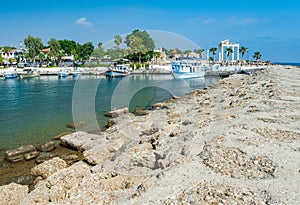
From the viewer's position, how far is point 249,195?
192 inches

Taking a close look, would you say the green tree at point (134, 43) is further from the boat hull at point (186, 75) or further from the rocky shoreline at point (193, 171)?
the boat hull at point (186, 75)

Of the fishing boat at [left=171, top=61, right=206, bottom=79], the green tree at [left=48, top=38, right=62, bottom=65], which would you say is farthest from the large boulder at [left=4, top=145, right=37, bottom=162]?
the green tree at [left=48, top=38, right=62, bottom=65]

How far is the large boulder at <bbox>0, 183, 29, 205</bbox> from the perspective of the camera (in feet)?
21.9

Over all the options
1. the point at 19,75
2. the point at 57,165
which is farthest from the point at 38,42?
the point at 57,165

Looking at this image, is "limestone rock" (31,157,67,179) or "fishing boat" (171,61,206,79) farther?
"fishing boat" (171,61,206,79)

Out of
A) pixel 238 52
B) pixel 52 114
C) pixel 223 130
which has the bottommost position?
pixel 52 114

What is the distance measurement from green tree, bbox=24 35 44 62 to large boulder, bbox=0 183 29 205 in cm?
7759

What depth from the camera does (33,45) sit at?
75.8m

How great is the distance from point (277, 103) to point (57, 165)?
11652mm

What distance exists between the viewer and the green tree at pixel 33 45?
74.9 meters

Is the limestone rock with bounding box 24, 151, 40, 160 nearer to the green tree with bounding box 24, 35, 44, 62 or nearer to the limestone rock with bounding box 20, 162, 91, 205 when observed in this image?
the limestone rock with bounding box 20, 162, 91, 205

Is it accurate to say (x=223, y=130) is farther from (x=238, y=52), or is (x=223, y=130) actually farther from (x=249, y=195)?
(x=238, y=52)

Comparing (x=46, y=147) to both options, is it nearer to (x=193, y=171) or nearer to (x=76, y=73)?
(x=193, y=171)

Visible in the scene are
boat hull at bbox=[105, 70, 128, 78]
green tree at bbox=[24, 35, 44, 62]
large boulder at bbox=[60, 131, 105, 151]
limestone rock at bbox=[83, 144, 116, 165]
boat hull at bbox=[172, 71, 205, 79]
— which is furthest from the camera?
green tree at bbox=[24, 35, 44, 62]
